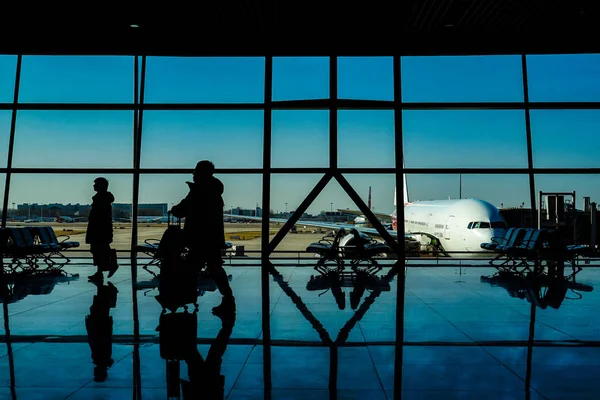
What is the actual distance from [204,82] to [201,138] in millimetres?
958

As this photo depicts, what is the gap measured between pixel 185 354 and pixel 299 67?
6589 mm

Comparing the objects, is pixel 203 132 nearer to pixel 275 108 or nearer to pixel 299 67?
pixel 275 108

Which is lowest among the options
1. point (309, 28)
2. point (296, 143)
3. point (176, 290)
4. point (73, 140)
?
point (176, 290)

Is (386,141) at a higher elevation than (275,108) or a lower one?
lower

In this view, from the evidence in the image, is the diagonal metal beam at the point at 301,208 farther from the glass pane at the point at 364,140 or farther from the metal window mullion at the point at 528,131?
the metal window mullion at the point at 528,131

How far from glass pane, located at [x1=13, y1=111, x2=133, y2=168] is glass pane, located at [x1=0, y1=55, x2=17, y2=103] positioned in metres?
0.38

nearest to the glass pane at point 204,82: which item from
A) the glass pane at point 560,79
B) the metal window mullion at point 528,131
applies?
the metal window mullion at point 528,131

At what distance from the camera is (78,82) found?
8.70 metres

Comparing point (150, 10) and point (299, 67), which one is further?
point (299, 67)

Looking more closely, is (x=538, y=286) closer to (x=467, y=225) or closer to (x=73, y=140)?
(x=73, y=140)

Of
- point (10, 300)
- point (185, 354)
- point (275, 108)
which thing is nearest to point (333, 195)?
point (275, 108)

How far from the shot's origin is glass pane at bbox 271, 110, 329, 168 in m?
8.30

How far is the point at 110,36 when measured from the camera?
7895mm

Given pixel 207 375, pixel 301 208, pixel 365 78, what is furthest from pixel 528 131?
pixel 207 375
